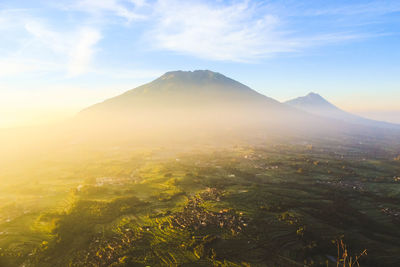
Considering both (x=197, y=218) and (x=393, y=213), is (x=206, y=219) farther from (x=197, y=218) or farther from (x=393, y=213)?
(x=393, y=213)

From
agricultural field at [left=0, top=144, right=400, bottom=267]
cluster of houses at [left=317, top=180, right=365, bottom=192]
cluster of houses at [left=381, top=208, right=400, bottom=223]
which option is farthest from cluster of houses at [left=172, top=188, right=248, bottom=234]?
cluster of houses at [left=317, top=180, right=365, bottom=192]

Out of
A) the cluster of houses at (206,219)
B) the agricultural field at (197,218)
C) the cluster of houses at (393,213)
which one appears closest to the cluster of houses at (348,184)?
the agricultural field at (197,218)

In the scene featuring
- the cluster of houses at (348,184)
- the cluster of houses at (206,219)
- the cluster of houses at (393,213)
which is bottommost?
the cluster of houses at (348,184)

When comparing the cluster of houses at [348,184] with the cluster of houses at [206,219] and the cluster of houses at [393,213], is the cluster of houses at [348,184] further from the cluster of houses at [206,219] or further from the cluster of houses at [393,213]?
the cluster of houses at [206,219]

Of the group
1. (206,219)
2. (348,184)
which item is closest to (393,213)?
(348,184)

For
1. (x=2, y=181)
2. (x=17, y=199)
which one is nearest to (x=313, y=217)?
(x=17, y=199)

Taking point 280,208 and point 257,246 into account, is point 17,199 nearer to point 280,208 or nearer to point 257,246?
point 257,246

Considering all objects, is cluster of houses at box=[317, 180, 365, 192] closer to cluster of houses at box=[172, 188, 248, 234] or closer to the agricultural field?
the agricultural field

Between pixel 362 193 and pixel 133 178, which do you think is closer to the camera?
pixel 362 193
